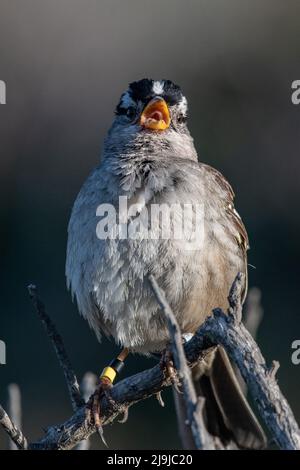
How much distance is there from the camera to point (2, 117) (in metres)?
8.83

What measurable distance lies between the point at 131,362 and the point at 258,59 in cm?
374

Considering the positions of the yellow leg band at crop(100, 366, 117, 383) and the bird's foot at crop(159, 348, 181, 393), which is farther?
the yellow leg band at crop(100, 366, 117, 383)

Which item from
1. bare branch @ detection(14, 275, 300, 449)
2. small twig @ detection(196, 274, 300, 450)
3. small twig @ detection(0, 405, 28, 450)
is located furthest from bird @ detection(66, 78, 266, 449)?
small twig @ detection(196, 274, 300, 450)

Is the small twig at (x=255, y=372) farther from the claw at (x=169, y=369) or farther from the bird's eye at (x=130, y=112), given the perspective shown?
the bird's eye at (x=130, y=112)

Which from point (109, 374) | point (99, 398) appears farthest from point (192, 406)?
point (109, 374)

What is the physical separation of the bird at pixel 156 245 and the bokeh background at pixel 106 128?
6.49 ft

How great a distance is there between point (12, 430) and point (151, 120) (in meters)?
2.14

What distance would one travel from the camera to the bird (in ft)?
14.6

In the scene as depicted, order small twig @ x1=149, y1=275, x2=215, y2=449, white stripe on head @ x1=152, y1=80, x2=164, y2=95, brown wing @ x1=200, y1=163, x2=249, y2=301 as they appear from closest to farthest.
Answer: small twig @ x1=149, y1=275, x2=215, y2=449 < brown wing @ x1=200, y1=163, x2=249, y2=301 < white stripe on head @ x1=152, y1=80, x2=164, y2=95

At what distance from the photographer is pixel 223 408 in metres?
5.00

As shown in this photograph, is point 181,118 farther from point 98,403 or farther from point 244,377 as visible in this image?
point 244,377

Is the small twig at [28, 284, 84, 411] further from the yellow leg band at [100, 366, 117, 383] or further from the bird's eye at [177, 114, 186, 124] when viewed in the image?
the bird's eye at [177, 114, 186, 124]

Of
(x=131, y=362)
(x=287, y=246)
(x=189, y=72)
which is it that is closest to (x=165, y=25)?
(x=189, y=72)
